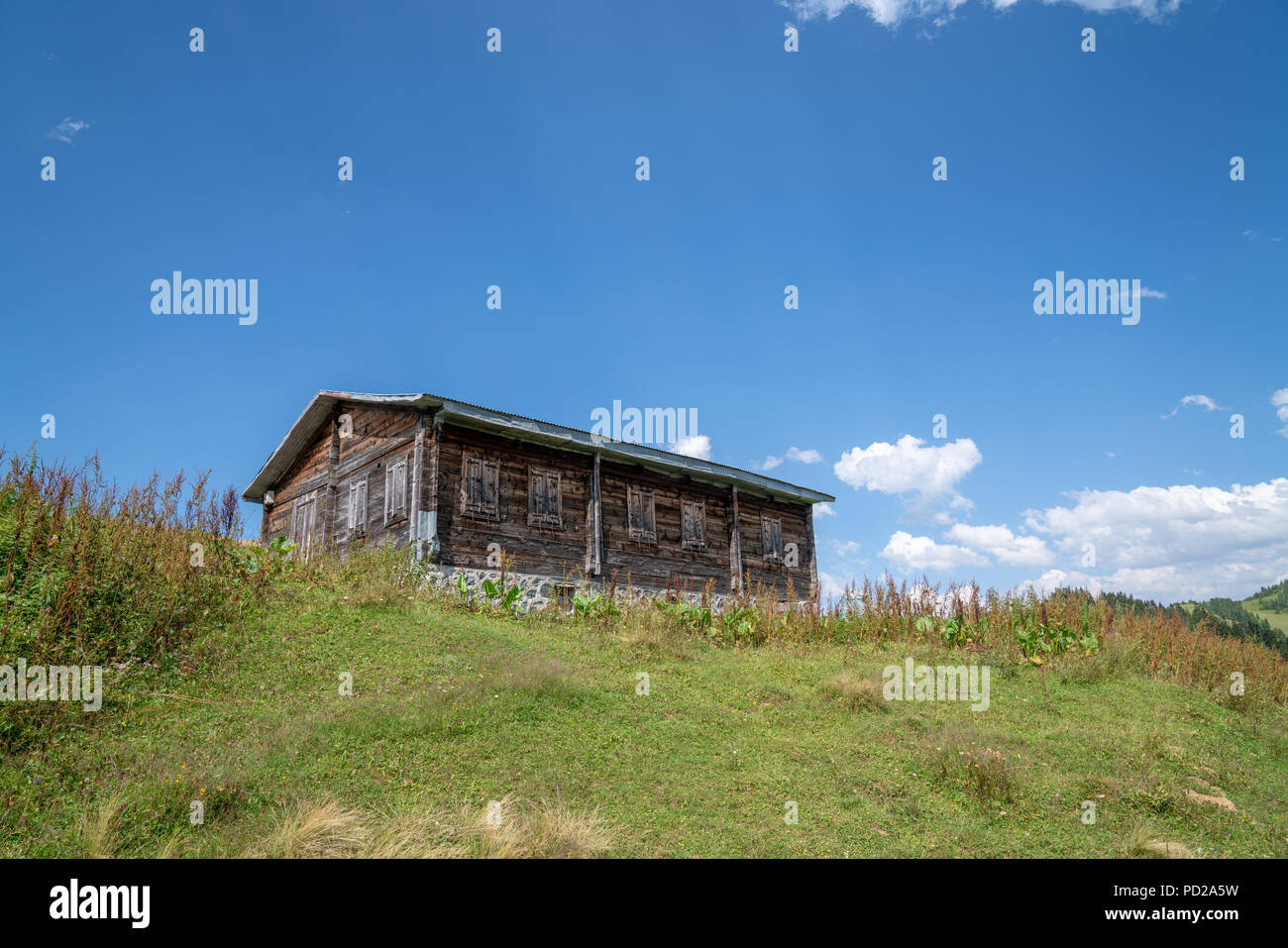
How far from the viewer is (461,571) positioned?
18.0 meters

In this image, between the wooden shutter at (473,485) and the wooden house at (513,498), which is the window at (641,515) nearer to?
the wooden house at (513,498)

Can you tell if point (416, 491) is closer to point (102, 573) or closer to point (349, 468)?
point (349, 468)

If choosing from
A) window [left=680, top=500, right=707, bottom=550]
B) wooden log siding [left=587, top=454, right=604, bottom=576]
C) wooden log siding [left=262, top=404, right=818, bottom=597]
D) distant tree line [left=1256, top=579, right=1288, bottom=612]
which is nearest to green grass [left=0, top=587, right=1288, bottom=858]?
wooden log siding [left=262, top=404, right=818, bottom=597]

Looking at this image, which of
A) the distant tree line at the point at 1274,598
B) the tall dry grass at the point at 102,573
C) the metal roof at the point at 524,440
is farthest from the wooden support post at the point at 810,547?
the distant tree line at the point at 1274,598

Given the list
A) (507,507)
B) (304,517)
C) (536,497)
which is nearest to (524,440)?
(536,497)

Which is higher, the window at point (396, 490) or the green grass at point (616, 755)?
the window at point (396, 490)

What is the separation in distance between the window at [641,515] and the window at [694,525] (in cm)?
122

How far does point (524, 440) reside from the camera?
20281 mm

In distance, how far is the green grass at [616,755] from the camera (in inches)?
263

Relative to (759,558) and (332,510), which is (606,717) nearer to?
(332,510)

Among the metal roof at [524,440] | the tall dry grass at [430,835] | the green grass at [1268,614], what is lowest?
the green grass at [1268,614]

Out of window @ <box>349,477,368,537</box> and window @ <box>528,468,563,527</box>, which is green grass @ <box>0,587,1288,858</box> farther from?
window @ <box>349,477,368,537</box>

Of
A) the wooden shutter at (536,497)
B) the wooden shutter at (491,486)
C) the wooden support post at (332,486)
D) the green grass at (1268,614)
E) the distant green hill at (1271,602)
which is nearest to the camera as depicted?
the wooden shutter at (491,486)
